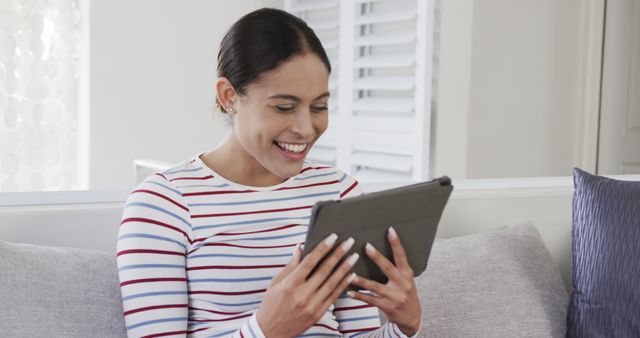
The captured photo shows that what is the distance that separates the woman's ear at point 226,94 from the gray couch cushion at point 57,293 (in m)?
0.30

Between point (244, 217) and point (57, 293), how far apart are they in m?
0.29

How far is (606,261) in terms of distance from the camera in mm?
1618

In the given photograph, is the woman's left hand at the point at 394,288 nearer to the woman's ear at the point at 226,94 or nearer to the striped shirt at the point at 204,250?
the striped shirt at the point at 204,250

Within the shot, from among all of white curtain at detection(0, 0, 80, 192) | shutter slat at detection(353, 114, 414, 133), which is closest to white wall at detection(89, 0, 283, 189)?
white curtain at detection(0, 0, 80, 192)

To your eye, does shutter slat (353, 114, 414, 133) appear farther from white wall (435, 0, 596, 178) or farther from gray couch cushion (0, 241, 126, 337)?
gray couch cushion (0, 241, 126, 337)

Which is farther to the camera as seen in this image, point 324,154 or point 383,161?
point 324,154

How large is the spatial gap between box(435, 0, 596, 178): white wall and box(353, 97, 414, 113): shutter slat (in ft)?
0.45

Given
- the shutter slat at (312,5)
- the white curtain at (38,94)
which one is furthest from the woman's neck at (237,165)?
the shutter slat at (312,5)

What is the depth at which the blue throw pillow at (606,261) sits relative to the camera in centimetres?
159

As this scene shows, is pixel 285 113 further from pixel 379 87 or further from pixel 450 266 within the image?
pixel 379 87

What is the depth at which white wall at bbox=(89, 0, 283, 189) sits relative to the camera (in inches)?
151

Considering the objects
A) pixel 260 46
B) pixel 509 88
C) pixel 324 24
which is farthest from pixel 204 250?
pixel 324 24

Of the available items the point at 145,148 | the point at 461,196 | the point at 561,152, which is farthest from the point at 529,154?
the point at 461,196

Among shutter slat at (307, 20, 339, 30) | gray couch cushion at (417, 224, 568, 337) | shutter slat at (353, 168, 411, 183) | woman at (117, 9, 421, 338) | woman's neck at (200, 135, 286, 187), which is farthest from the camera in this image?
shutter slat at (307, 20, 339, 30)
